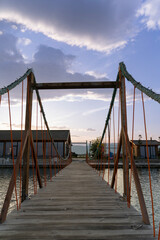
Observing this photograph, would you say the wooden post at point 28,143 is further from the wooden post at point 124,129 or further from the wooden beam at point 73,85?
the wooden post at point 124,129

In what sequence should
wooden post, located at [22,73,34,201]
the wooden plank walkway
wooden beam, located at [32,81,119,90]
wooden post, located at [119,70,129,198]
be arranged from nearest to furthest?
the wooden plank walkway, wooden post, located at [119,70,129,198], wooden post, located at [22,73,34,201], wooden beam, located at [32,81,119,90]

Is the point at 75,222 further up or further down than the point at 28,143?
further down

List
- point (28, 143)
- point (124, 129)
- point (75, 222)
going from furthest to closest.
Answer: point (28, 143) → point (124, 129) → point (75, 222)

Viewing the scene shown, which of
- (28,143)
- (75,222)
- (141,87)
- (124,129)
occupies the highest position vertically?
(141,87)

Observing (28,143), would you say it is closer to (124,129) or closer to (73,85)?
(73,85)

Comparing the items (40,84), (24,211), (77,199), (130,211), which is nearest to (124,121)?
(130,211)

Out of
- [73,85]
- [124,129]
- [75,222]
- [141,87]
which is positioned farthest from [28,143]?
[141,87]

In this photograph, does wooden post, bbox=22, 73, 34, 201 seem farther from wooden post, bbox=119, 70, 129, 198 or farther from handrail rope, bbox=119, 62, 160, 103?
handrail rope, bbox=119, 62, 160, 103

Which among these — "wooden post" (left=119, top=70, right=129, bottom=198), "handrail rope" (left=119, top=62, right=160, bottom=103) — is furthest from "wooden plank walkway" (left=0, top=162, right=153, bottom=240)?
"handrail rope" (left=119, top=62, right=160, bottom=103)

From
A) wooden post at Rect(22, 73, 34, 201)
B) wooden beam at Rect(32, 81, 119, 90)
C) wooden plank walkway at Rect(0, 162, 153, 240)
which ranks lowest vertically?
wooden plank walkway at Rect(0, 162, 153, 240)

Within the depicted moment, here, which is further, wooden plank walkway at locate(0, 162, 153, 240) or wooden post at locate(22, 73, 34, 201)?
wooden post at locate(22, 73, 34, 201)

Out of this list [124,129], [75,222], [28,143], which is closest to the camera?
[75,222]

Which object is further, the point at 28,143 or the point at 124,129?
the point at 28,143

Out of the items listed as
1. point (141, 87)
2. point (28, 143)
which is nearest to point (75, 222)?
point (28, 143)
